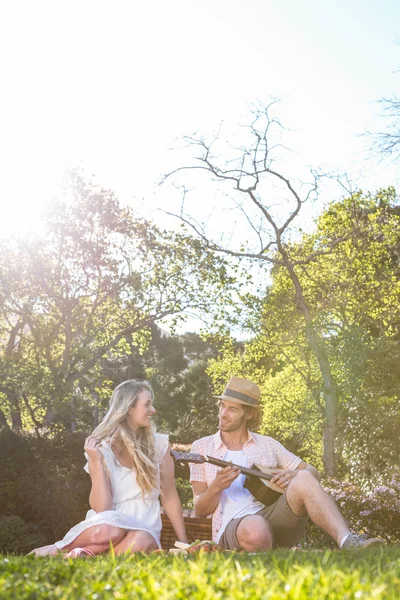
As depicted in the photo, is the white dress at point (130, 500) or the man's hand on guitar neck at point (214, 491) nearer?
the white dress at point (130, 500)

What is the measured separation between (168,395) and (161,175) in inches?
662

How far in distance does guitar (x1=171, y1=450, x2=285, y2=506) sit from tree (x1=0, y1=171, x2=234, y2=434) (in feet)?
38.7

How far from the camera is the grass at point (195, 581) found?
2.14 m

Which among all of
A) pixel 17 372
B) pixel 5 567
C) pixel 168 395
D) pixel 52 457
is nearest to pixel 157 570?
pixel 5 567

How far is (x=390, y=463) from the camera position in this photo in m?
18.3

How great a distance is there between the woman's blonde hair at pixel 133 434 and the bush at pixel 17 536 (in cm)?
473

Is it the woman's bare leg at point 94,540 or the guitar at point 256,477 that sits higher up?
the guitar at point 256,477

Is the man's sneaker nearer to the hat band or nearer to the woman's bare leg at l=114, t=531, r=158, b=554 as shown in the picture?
the woman's bare leg at l=114, t=531, r=158, b=554

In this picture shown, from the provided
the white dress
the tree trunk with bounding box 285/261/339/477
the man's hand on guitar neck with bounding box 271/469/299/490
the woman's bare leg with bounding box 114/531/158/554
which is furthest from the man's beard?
the tree trunk with bounding box 285/261/339/477

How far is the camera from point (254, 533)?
4.93 m

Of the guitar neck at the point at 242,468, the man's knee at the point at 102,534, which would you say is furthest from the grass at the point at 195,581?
the guitar neck at the point at 242,468

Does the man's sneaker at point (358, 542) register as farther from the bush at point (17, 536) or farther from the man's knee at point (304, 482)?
the bush at point (17, 536)

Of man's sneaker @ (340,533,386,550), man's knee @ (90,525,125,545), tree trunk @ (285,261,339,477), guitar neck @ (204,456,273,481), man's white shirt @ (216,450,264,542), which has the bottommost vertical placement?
man's sneaker @ (340,533,386,550)

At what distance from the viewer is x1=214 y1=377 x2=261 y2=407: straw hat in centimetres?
579
